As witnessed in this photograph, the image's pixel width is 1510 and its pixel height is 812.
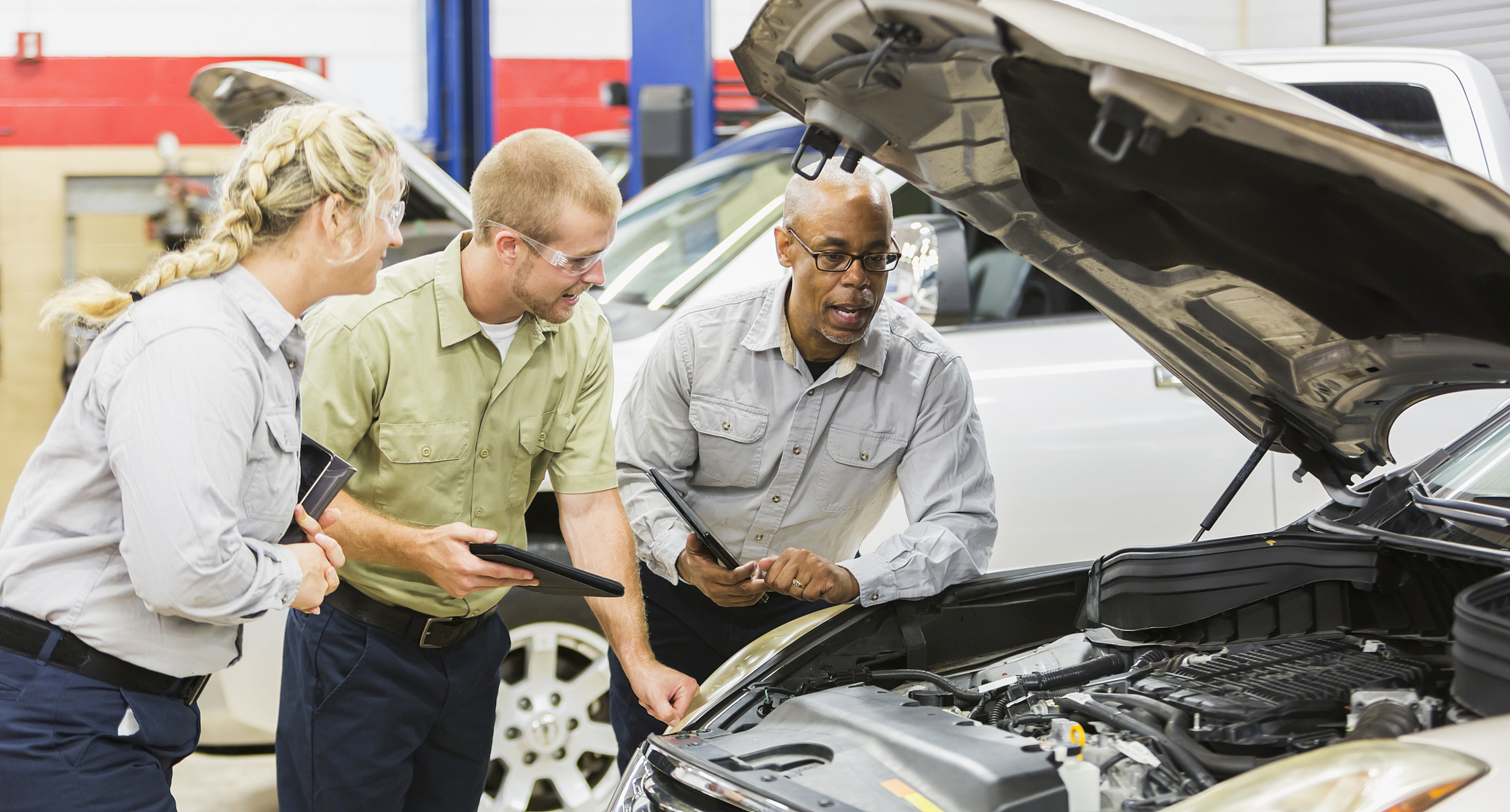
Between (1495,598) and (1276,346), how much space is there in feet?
1.90

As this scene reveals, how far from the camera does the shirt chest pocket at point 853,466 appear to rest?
257 cm

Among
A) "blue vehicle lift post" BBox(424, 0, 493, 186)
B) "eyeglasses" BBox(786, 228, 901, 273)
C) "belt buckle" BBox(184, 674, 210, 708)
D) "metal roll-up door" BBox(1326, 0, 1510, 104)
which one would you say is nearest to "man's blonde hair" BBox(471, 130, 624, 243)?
"eyeglasses" BBox(786, 228, 901, 273)

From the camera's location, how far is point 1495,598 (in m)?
1.63

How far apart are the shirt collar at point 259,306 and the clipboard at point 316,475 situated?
0.23m

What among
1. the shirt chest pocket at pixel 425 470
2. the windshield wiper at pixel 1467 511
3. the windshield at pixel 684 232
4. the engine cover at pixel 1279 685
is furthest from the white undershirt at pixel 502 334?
the windshield wiper at pixel 1467 511

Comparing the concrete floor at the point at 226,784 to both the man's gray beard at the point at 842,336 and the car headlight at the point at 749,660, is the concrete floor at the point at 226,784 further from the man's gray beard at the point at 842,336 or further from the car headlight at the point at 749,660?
the man's gray beard at the point at 842,336

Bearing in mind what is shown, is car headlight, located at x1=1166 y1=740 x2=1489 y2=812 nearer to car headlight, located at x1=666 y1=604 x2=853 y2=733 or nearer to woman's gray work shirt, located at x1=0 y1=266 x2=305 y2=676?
car headlight, located at x1=666 y1=604 x2=853 y2=733

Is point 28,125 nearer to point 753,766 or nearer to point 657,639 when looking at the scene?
point 657,639

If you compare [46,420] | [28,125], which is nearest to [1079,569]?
[46,420]

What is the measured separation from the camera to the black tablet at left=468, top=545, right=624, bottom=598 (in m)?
1.93

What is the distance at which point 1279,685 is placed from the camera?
5.80 ft

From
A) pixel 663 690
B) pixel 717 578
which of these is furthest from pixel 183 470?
pixel 717 578

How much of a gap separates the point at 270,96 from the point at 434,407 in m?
1.94

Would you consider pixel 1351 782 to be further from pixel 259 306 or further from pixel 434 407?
pixel 434 407
